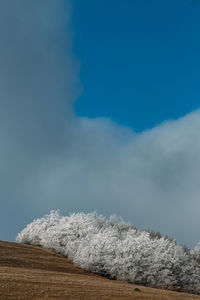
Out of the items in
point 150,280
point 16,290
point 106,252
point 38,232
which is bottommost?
point 16,290

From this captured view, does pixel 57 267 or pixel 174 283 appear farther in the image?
pixel 174 283

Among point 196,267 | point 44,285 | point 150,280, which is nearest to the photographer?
point 44,285

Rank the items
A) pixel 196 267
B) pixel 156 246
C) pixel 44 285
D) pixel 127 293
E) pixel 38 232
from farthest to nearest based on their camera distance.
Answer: pixel 38 232 < pixel 196 267 < pixel 156 246 < pixel 127 293 < pixel 44 285

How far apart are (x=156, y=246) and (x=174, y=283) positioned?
17.0 feet

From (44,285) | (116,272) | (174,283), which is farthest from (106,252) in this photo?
(44,285)

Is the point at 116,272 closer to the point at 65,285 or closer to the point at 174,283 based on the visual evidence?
the point at 174,283

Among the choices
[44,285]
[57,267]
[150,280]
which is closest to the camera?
[44,285]

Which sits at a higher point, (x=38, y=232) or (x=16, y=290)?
(x=38, y=232)

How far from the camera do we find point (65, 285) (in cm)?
2645

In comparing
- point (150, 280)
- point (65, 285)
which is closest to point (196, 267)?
point (150, 280)

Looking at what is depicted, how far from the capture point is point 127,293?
27.7 meters

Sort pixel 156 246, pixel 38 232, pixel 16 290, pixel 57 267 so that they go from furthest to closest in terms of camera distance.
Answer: pixel 38 232 → pixel 156 246 → pixel 57 267 → pixel 16 290

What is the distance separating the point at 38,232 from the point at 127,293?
37.8 m

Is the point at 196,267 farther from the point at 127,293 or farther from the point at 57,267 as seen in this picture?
the point at 127,293
